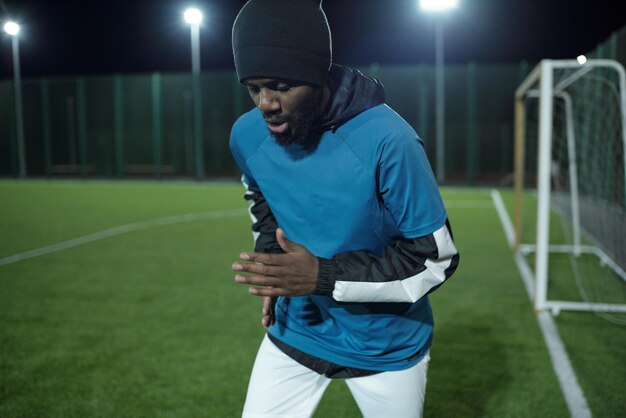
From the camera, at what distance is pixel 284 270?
2.04 m

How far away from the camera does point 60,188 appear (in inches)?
873

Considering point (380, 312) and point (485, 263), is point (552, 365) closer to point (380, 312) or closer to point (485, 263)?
point (380, 312)

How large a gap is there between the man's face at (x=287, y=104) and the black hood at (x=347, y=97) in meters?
0.05

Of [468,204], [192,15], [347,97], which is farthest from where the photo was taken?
[192,15]

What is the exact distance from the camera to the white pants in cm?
237

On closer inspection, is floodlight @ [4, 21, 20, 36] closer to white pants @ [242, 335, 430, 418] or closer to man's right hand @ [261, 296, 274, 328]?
man's right hand @ [261, 296, 274, 328]

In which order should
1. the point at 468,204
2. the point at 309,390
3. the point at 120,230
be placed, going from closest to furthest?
the point at 309,390 → the point at 120,230 → the point at 468,204

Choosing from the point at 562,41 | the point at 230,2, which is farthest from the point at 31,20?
the point at 562,41

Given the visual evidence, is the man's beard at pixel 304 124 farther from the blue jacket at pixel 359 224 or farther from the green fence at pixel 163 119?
the green fence at pixel 163 119

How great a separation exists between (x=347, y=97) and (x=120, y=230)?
10.2 meters

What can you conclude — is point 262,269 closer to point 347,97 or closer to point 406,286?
point 406,286

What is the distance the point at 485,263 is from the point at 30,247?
21.9ft

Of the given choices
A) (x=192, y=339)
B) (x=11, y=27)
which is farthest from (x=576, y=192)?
(x=11, y=27)

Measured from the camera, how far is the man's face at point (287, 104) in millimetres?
2225
